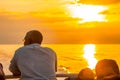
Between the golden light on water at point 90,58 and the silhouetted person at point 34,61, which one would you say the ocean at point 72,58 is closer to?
the golden light on water at point 90,58

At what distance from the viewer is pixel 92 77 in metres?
4.21

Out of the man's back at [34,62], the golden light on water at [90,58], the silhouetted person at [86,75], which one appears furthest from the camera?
the golden light on water at [90,58]

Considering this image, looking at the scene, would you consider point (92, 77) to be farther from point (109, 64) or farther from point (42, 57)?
point (42, 57)

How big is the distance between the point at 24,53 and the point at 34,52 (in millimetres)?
96

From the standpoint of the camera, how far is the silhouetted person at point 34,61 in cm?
384

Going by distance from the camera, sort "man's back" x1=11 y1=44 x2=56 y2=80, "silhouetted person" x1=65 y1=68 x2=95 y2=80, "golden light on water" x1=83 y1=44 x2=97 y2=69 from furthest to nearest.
Result: "golden light on water" x1=83 y1=44 x2=97 y2=69, "silhouetted person" x1=65 y1=68 x2=95 y2=80, "man's back" x1=11 y1=44 x2=56 y2=80

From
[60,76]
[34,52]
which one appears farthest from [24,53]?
[60,76]

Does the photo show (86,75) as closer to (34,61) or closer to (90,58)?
(34,61)

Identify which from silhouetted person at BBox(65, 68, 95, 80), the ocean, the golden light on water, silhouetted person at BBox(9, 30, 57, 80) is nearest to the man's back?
silhouetted person at BBox(9, 30, 57, 80)

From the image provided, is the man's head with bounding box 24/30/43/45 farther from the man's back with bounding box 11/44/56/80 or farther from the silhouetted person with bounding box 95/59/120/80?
the silhouetted person with bounding box 95/59/120/80

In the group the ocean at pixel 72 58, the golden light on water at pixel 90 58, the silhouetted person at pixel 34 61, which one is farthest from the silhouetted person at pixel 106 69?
the ocean at pixel 72 58

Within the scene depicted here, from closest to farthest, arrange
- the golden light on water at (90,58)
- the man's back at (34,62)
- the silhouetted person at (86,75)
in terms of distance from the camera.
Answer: the man's back at (34,62) → the silhouetted person at (86,75) → the golden light on water at (90,58)

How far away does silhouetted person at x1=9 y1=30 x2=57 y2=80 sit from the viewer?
3.84m

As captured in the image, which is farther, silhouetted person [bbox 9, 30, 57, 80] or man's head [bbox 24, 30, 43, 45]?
man's head [bbox 24, 30, 43, 45]
